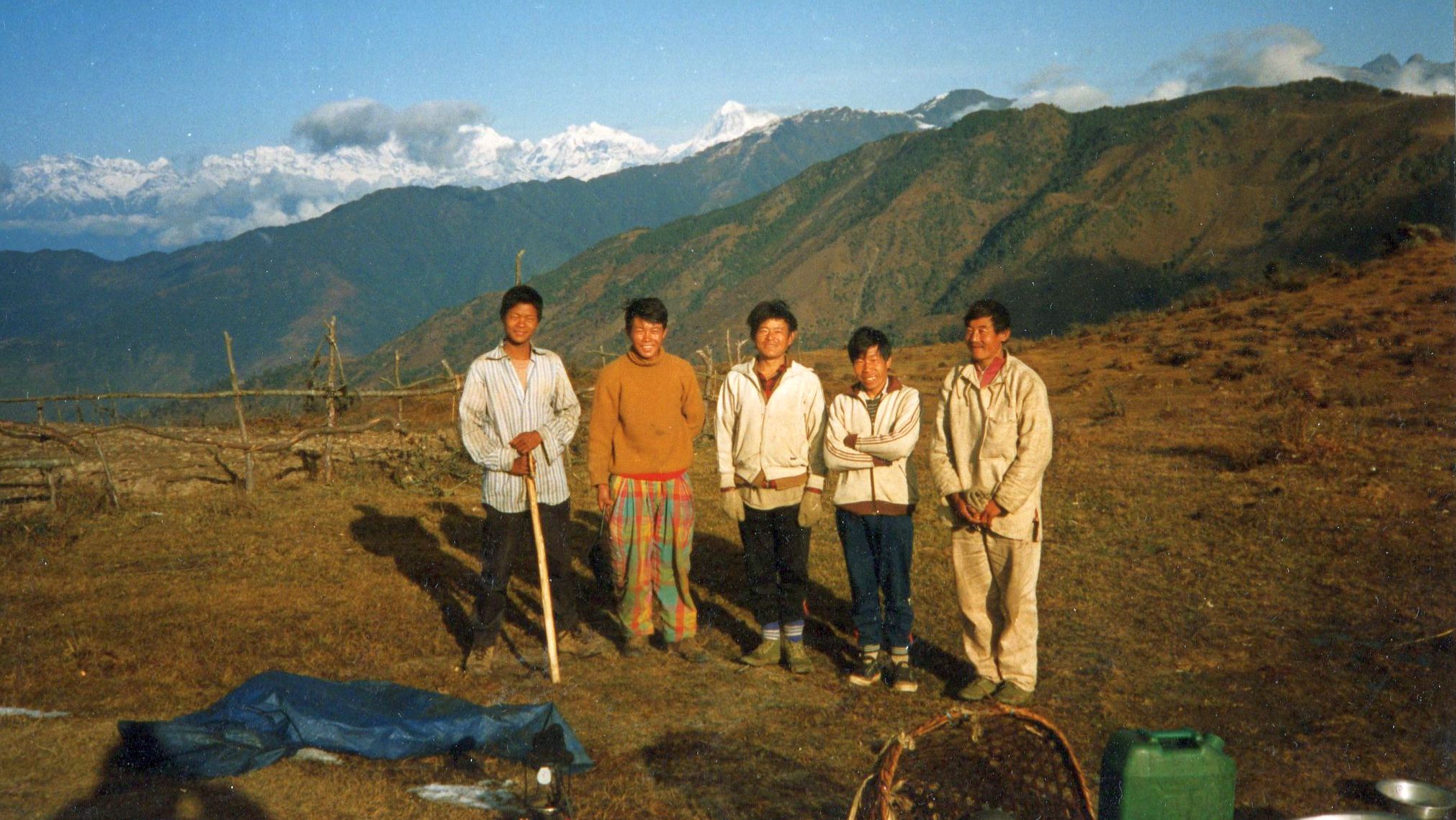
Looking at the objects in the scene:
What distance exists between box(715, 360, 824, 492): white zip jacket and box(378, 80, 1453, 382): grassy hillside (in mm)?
34583

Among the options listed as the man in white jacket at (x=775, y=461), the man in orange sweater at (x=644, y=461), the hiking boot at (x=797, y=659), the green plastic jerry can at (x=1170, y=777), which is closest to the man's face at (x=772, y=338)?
the man in white jacket at (x=775, y=461)

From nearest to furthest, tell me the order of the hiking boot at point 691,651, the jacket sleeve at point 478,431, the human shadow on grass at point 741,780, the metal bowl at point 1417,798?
1. the metal bowl at point 1417,798
2. the human shadow on grass at point 741,780
3. the jacket sleeve at point 478,431
4. the hiking boot at point 691,651

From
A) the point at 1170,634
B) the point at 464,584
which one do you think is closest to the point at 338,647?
the point at 464,584

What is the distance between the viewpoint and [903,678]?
4328 millimetres

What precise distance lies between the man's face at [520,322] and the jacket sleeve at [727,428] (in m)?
0.98

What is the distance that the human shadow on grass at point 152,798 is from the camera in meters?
3.04

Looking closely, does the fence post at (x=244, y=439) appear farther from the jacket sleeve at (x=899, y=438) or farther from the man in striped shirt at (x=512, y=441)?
the jacket sleeve at (x=899, y=438)

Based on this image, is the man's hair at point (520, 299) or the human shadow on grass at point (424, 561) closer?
the man's hair at point (520, 299)

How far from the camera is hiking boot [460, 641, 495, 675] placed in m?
4.63

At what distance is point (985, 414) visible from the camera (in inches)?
160

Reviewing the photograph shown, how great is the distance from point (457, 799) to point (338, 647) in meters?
2.18

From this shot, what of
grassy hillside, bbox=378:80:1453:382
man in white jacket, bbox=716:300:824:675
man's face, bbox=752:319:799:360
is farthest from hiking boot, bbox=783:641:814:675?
grassy hillside, bbox=378:80:1453:382

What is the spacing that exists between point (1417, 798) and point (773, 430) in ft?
9.02

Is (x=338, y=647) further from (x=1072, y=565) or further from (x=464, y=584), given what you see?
(x=1072, y=565)
